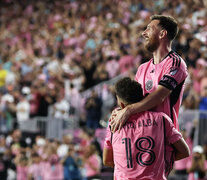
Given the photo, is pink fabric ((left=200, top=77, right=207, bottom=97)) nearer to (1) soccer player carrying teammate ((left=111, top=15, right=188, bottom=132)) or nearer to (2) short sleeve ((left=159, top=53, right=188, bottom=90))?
(1) soccer player carrying teammate ((left=111, top=15, right=188, bottom=132))

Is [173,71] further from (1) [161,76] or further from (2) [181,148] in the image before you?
(2) [181,148]

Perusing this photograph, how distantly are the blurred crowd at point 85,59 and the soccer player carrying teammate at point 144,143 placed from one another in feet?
16.8

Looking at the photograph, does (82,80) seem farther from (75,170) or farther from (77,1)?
(77,1)

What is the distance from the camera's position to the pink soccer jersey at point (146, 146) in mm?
2889

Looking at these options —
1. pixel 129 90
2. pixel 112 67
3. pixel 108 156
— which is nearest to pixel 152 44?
pixel 129 90

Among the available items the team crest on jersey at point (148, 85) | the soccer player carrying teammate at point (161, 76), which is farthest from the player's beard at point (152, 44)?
the team crest on jersey at point (148, 85)

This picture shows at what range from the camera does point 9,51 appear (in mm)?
16234

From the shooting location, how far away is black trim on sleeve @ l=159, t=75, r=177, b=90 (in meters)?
2.98

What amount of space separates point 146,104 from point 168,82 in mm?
235

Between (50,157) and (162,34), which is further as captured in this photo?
(50,157)

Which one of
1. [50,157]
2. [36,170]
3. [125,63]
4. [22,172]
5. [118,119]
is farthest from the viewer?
[125,63]

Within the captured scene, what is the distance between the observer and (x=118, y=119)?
3.00m

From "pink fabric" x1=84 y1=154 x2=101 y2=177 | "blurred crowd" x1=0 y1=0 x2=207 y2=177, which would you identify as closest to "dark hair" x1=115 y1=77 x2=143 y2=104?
"blurred crowd" x1=0 y1=0 x2=207 y2=177

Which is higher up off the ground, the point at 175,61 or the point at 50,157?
the point at 175,61
